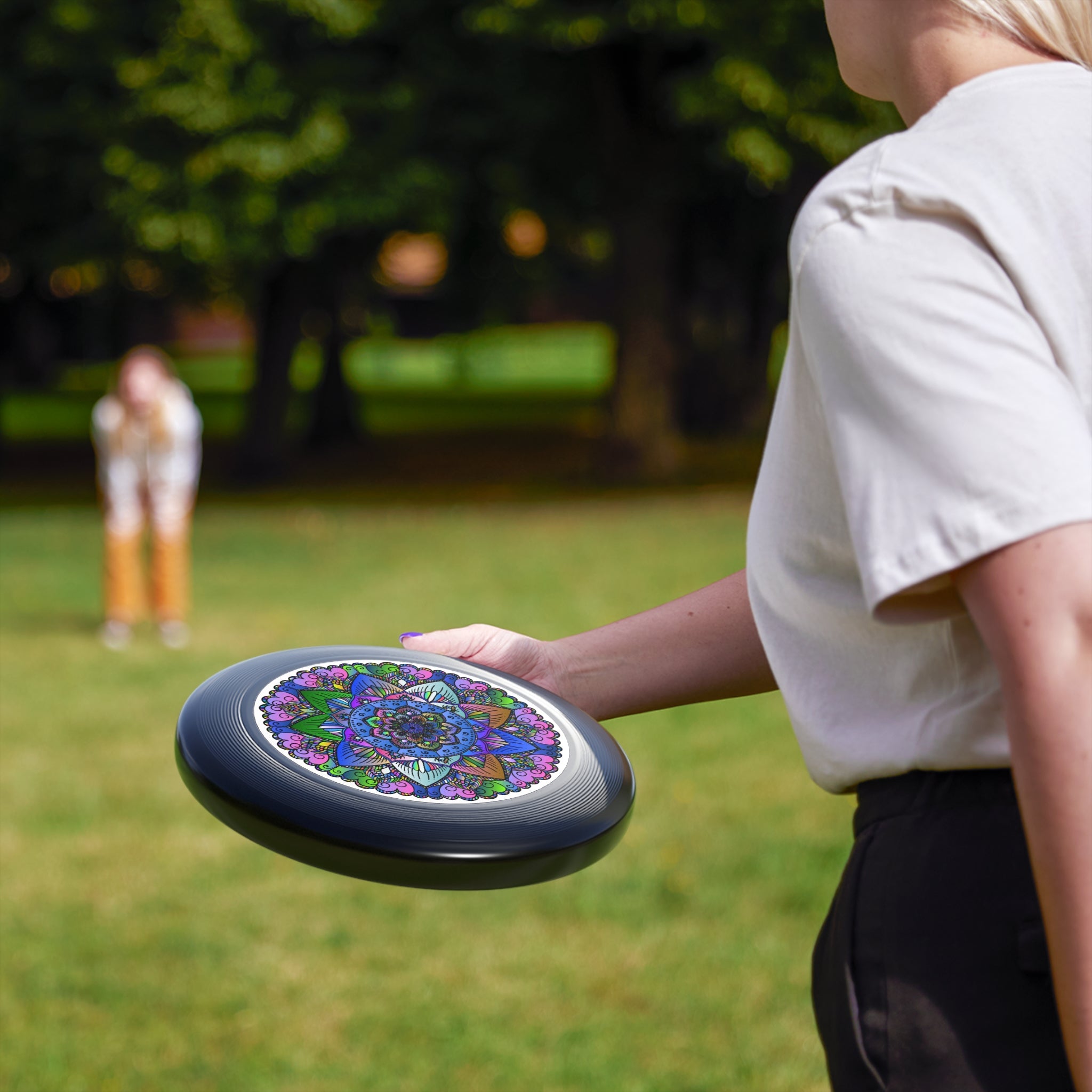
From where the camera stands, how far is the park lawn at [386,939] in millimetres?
4012

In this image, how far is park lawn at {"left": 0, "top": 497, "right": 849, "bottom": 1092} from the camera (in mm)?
4012

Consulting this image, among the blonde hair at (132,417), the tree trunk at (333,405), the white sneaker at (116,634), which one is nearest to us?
the blonde hair at (132,417)

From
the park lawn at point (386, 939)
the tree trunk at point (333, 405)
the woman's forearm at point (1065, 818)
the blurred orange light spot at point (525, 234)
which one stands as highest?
the woman's forearm at point (1065, 818)

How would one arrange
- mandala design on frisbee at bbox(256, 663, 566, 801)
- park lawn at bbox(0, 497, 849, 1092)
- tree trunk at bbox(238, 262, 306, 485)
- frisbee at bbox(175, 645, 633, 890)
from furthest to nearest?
tree trunk at bbox(238, 262, 306, 485), park lawn at bbox(0, 497, 849, 1092), mandala design on frisbee at bbox(256, 663, 566, 801), frisbee at bbox(175, 645, 633, 890)

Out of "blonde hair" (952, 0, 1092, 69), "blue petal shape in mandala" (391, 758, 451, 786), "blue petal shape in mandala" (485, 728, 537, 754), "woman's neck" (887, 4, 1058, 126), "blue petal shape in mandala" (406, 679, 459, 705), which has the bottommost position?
"blue petal shape in mandala" (406, 679, 459, 705)

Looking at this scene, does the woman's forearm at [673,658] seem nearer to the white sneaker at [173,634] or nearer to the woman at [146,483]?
the woman at [146,483]

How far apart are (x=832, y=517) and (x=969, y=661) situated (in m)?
0.16

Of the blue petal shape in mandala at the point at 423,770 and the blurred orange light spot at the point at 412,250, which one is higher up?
the blue petal shape in mandala at the point at 423,770

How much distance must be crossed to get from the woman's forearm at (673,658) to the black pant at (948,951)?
34 cm

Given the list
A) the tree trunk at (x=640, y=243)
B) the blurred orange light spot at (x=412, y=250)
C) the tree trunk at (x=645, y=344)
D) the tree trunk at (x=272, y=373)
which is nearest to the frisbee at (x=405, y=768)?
the tree trunk at (x=640, y=243)

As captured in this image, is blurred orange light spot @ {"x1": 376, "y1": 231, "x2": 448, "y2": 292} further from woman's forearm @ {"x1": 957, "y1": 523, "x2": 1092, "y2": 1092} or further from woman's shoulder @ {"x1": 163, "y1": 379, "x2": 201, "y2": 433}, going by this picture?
woman's forearm @ {"x1": 957, "y1": 523, "x2": 1092, "y2": 1092}

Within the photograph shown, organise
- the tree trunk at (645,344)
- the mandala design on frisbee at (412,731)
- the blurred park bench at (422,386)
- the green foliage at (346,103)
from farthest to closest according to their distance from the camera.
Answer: the blurred park bench at (422,386)
the tree trunk at (645,344)
the green foliage at (346,103)
the mandala design on frisbee at (412,731)

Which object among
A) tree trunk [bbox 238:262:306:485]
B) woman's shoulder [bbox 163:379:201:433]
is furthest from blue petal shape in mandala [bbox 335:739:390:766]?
tree trunk [bbox 238:262:306:485]

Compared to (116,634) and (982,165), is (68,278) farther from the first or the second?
(982,165)
